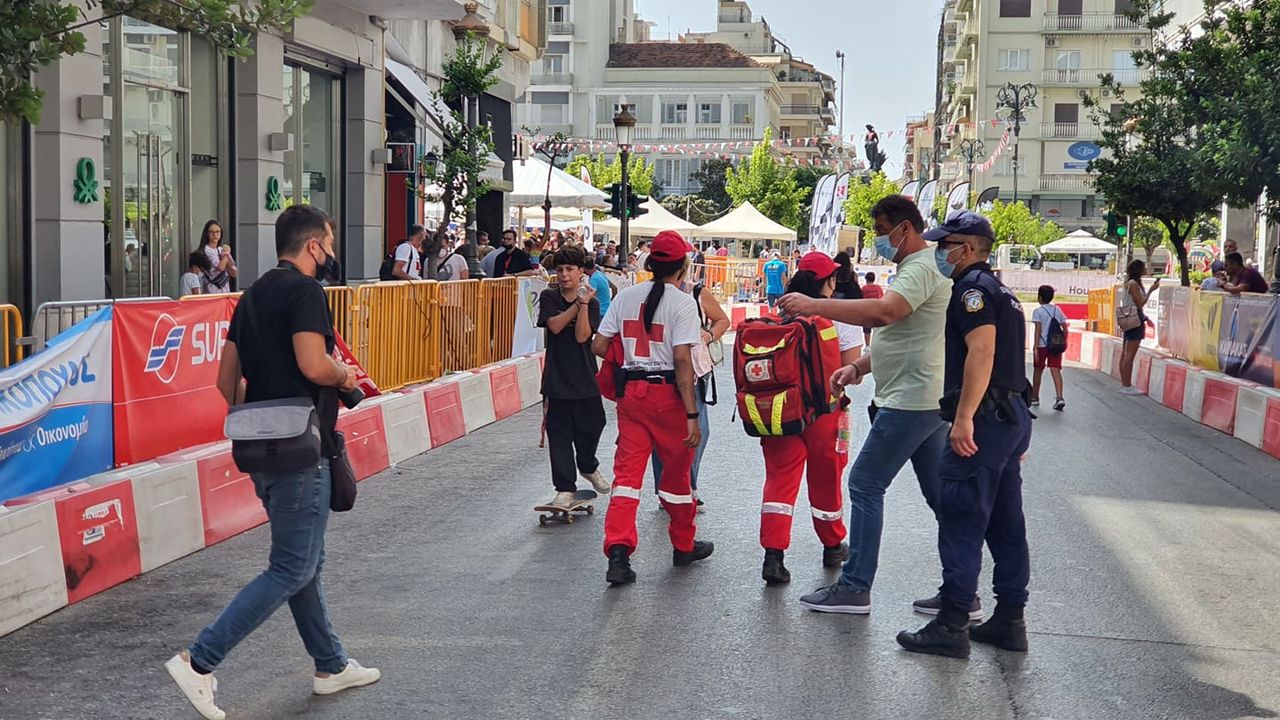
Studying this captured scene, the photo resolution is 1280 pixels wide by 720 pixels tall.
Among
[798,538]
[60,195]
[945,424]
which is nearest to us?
[945,424]

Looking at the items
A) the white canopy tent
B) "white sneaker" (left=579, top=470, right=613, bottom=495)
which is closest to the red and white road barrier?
"white sneaker" (left=579, top=470, right=613, bottom=495)

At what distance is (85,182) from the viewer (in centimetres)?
1330

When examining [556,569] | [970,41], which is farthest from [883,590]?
[970,41]

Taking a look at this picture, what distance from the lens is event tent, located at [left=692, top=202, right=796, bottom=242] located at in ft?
144

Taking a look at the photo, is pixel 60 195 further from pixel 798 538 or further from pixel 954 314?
pixel 954 314

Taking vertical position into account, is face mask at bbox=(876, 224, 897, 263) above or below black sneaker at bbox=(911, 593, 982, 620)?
above

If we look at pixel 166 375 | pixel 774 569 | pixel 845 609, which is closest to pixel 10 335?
pixel 166 375

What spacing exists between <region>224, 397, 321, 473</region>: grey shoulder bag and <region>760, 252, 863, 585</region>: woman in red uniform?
9.09 ft

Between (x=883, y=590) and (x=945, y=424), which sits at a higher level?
(x=945, y=424)

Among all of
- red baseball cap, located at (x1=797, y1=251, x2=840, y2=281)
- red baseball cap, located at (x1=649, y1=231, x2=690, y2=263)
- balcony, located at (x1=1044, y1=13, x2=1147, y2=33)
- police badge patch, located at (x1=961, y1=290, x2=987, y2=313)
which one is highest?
balcony, located at (x1=1044, y1=13, x2=1147, y2=33)

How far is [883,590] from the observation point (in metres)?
7.37

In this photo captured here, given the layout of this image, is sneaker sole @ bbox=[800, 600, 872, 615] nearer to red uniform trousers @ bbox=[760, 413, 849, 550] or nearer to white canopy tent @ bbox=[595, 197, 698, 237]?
red uniform trousers @ bbox=[760, 413, 849, 550]

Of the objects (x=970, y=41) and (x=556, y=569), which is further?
(x=970, y=41)

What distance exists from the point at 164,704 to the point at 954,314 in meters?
3.59
